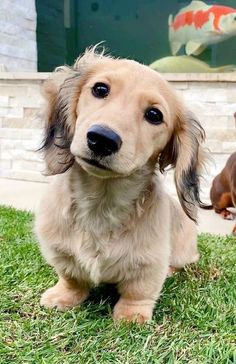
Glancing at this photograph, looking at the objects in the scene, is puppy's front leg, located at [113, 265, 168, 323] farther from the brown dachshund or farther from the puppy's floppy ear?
the brown dachshund

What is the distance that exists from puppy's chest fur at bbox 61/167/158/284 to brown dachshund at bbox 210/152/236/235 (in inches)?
68.7

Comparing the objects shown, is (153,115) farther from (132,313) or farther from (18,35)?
(18,35)

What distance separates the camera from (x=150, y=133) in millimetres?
1330

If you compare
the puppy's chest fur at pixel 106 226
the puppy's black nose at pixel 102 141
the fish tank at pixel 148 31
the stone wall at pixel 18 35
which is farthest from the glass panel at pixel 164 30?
the puppy's black nose at pixel 102 141

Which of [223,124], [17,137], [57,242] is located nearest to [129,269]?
[57,242]

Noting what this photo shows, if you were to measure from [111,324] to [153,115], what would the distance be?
61cm

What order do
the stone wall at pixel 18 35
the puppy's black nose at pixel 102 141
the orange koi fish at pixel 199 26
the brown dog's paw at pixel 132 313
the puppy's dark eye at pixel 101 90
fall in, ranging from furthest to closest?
the stone wall at pixel 18 35, the orange koi fish at pixel 199 26, the brown dog's paw at pixel 132 313, the puppy's dark eye at pixel 101 90, the puppy's black nose at pixel 102 141

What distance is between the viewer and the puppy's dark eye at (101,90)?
Result: 4.30 feet

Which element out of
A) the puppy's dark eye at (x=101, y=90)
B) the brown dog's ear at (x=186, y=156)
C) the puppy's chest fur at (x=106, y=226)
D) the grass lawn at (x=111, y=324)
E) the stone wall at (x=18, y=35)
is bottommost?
the grass lawn at (x=111, y=324)

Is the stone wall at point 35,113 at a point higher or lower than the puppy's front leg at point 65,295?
higher

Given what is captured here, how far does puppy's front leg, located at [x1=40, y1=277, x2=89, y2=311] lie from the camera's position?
1.49 m

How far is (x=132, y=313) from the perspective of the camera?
1.44m

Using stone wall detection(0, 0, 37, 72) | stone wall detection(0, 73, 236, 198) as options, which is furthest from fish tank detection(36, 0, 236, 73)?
stone wall detection(0, 73, 236, 198)

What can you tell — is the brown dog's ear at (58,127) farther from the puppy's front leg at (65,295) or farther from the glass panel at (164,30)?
the glass panel at (164,30)
